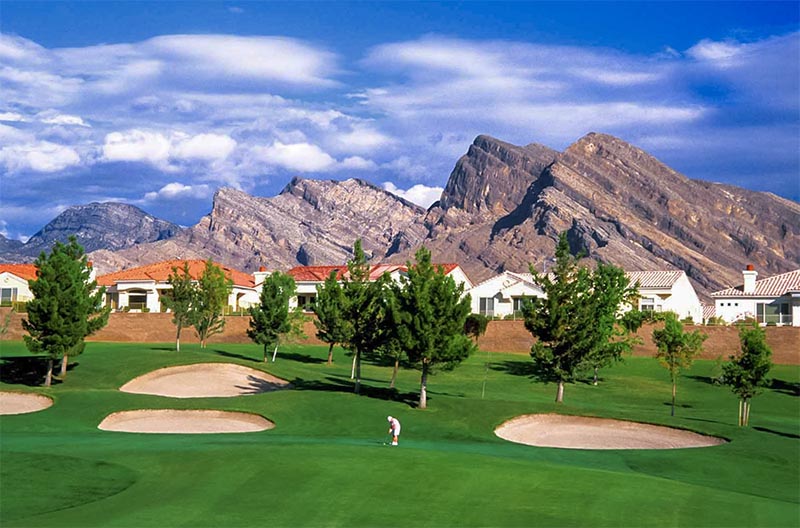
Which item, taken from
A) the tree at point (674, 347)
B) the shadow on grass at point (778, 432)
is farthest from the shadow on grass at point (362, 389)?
the shadow on grass at point (778, 432)

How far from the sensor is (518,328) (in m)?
84.2

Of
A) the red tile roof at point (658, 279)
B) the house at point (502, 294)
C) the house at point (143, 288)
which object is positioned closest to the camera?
the red tile roof at point (658, 279)

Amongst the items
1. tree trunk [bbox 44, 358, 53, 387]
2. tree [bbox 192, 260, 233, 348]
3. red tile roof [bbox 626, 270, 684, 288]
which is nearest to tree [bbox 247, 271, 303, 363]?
tree [bbox 192, 260, 233, 348]

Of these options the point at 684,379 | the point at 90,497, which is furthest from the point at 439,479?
the point at 684,379

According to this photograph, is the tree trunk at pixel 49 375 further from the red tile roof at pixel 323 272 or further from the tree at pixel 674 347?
the red tile roof at pixel 323 272

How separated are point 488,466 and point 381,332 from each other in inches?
1003

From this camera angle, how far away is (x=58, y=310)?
184 feet

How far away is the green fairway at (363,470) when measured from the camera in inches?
967

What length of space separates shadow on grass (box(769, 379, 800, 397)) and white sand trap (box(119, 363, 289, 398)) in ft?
121

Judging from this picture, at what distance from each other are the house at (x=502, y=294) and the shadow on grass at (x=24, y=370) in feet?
172

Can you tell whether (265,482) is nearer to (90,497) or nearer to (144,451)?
(90,497)

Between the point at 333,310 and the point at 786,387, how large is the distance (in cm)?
3476

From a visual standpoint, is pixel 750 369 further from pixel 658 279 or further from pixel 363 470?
pixel 658 279

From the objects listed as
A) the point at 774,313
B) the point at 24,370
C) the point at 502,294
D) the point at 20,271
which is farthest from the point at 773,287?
the point at 20,271
